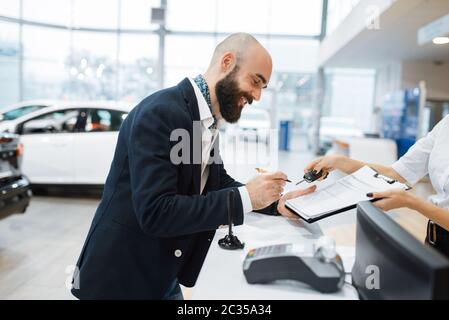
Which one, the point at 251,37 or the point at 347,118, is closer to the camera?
the point at 251,37

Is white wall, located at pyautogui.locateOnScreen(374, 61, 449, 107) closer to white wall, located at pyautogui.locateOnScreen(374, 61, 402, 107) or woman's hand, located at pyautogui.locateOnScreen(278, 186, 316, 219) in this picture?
white wall, located at pyautogui.locateOnScreen(374, 61, 402, 107)

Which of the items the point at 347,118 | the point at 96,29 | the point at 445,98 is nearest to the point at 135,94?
the point at 96,29

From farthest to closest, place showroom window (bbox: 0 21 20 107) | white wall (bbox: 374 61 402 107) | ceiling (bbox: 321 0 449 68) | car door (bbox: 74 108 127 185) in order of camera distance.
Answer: showroom window (bbox: 0 21 20 107), white wall (bbox: 374 61 402 107), ceiling (bbox: 321 0 449 68), car door (bbox: 74 108 127 185)

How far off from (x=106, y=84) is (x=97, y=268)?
33.7 feet

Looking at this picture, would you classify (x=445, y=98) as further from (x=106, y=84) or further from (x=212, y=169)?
(x=212, y=169)

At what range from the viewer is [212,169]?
125cm

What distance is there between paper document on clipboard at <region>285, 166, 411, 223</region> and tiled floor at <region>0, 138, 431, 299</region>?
152 mm

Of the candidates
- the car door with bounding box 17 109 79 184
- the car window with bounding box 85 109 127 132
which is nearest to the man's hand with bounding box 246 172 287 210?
the car window with bounding box 85 109 127 132

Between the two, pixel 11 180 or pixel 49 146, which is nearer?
pixel 11 180

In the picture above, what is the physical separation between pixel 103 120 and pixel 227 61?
399 centimetres

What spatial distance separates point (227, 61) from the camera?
1095 mm

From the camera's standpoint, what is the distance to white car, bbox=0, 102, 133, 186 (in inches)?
186

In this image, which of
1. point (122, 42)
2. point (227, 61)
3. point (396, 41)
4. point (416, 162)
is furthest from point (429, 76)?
point (227, 61)

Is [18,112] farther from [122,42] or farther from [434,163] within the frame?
[434,163]
